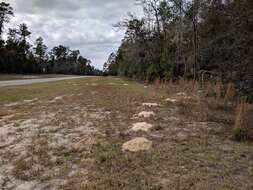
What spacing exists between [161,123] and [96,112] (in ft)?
7.77

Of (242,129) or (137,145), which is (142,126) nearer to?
(137,145)

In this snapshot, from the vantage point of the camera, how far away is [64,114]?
24.3ft

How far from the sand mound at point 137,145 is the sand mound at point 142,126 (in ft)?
2.65

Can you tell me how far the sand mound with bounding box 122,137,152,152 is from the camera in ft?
13.5

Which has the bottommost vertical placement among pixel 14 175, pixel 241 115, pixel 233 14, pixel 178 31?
pixel 14 175

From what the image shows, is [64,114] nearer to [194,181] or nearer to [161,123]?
[161,123]

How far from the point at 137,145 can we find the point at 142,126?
1305mm

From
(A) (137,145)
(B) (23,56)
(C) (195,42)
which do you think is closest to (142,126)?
(A) (137,145)

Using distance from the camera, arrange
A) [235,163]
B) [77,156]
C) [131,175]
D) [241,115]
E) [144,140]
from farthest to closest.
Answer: [241,115] < [144,140] < [77,156] < [235,163] < [131,175]

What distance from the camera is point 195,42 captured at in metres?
15.9

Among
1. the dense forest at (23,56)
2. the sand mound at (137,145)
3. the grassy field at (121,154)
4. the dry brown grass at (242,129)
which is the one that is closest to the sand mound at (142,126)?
the grassy field at (121,154)

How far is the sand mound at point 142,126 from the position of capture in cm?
534

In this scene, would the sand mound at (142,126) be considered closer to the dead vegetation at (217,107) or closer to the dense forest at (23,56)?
the dead vegetation at (217,107)

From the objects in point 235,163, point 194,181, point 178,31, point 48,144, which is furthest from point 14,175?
point 178,31
